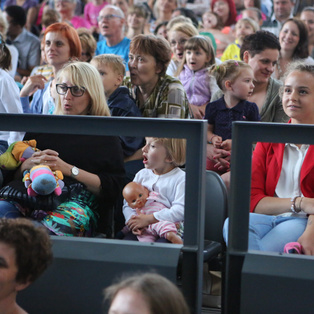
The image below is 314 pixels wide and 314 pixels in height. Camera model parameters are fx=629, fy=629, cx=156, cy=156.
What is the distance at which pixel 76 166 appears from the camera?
326 cm

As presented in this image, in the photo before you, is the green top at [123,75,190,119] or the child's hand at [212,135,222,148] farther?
the green top at [123,75,190,119]

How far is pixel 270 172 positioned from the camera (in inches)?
119

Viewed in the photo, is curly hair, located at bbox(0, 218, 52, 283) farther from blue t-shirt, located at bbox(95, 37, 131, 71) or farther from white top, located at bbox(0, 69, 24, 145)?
blue t-shirt, located at bbox(95, 37, 131, 71)

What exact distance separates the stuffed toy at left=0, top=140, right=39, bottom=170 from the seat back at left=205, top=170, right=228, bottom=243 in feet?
2.97

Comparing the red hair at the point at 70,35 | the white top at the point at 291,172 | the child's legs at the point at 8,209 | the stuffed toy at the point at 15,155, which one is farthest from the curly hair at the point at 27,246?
the red hair at the point at 70,35

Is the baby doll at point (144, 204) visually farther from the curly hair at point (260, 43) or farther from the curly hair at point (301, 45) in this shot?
the curly hair at point (301, 45)

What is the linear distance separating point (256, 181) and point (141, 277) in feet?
4.69

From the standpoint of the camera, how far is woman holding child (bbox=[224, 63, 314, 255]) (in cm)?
275

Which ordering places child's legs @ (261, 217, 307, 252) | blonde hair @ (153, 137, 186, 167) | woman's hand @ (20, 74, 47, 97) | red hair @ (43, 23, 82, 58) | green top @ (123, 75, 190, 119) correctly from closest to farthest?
child's legs @ (261, 217, 307, 252)
blonde hair @ (153, 137, 186, 167)
green top @ (123, 75, 190, 119)
woman's hand @ (20, 74, 47, 97)
red hair @ (43, 23, 82, 58)

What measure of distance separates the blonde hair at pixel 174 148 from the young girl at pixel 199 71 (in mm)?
1928

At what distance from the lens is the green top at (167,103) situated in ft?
13.7

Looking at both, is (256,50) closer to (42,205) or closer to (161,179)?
(161,179)

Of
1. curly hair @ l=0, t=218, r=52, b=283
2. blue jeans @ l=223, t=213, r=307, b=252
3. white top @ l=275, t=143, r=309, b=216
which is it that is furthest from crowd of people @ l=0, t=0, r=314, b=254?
curly hair @ l=0, t=218, r=52, b=283

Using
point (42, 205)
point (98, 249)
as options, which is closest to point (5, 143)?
point (42, 205)
